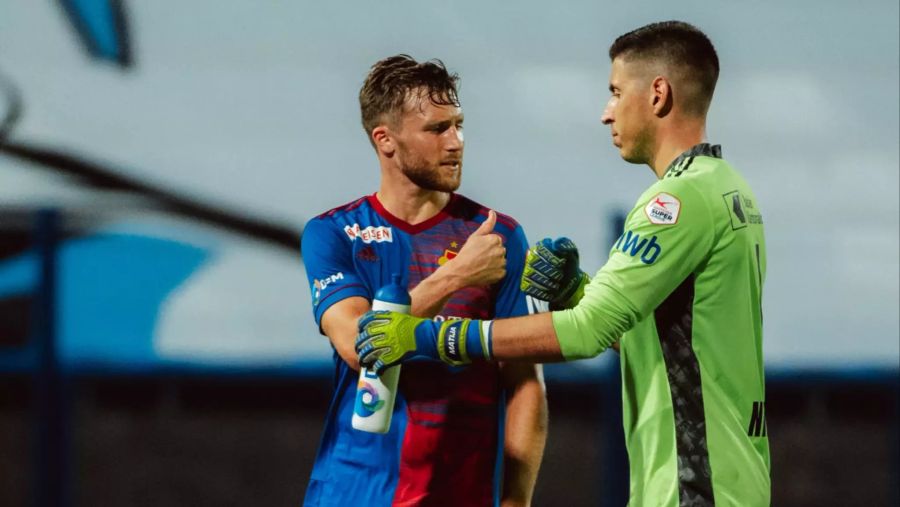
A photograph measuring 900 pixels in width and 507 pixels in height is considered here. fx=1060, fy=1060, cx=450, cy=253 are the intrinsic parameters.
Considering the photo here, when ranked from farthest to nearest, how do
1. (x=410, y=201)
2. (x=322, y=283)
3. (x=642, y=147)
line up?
(x=410, y=201) → (x=322, y=283) → (x=642, y=147)

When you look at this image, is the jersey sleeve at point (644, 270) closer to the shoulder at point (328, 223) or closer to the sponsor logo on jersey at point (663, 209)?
the sponsor logo on jersey at point (663, 209)

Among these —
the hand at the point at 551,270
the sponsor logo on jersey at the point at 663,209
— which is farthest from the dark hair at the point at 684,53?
the hand at the point at 551,270

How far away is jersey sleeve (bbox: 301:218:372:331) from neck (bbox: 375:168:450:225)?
0.51ft

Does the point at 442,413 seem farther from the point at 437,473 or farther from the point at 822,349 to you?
the point at 822,349

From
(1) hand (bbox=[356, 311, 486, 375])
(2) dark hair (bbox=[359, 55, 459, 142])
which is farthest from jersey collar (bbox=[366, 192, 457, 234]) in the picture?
(1) hand (bbox=[356, 311, 486, 375])

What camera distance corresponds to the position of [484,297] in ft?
8.39

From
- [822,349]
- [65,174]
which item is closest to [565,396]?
[822,349]

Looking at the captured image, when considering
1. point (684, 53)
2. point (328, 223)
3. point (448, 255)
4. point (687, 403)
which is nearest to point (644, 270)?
point (687, 403)

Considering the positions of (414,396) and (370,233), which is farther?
(370,233)

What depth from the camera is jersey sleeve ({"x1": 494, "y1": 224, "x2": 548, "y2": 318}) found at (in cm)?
259

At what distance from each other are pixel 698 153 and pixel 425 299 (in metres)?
0.68

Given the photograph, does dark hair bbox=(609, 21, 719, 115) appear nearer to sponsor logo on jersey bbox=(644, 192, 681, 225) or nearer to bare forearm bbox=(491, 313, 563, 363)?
sponsor logo on jersey bbox=(644, 192, 681, 225)

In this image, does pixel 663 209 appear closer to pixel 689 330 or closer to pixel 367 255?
pixel 689 330

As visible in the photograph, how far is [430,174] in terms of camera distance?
2637 millimetres
